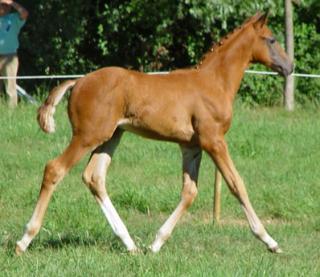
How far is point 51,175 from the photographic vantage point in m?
9.59

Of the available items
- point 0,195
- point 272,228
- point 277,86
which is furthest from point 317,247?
point 277,86

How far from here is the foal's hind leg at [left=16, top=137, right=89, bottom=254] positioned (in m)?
9.59

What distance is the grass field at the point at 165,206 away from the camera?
8.98 m

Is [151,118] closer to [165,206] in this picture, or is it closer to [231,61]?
[231,61]

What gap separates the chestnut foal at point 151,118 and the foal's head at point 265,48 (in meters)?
0.23

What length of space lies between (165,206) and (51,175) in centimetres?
342

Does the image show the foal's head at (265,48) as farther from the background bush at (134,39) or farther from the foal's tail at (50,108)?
the background bush at (134,39)

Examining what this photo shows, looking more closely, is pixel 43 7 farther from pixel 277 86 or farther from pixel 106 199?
pixel 106 199

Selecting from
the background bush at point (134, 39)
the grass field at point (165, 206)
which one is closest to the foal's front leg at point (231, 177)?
the grass field at point (165, 206)

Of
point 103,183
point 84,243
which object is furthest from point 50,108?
point 84,243

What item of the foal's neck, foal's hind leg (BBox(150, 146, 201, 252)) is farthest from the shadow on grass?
the foal's neck

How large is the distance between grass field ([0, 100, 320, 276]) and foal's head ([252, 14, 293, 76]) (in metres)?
1.67

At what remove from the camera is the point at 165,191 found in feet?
43.5

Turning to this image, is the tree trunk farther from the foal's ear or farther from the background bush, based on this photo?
the foal's ear
